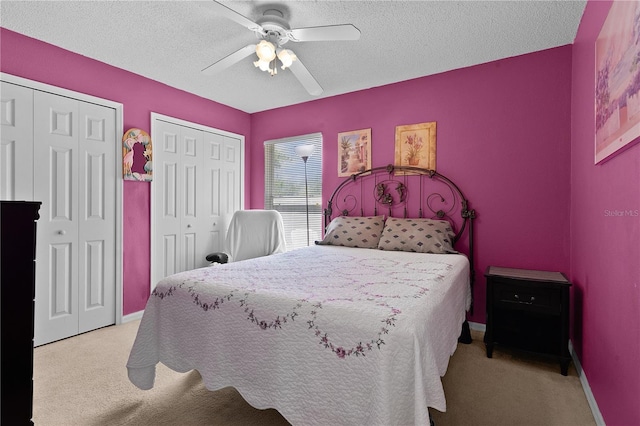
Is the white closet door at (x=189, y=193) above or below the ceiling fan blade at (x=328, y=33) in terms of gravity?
below

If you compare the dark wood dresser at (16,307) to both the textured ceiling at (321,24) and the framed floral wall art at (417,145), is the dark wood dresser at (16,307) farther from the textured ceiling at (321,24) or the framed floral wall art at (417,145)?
the framed floral wall art at (417,145)

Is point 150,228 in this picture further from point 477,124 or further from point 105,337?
point 477,124

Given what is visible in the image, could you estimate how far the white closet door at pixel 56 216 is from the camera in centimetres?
264

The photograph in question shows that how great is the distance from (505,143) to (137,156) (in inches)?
142

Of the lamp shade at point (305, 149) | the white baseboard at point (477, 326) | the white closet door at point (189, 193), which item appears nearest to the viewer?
the white baseboard at point (477, 326)

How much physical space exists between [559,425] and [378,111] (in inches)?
120

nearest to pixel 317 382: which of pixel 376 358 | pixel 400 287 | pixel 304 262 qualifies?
pixel 376 358

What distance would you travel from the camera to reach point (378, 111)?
361 centimetres

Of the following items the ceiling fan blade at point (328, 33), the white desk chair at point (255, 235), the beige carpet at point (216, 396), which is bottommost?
the beige carpet at point (216, 396)

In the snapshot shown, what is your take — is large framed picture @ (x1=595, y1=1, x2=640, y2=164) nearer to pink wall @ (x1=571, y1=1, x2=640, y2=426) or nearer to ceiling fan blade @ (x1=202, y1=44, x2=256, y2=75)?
pink wall @ (x1=571, y1=1, x2=640, y2=426)

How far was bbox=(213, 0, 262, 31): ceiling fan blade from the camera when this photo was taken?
→ 173 centimetres

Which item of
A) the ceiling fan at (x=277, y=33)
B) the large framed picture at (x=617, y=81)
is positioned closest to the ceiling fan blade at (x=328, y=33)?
the ceiling fan at (x=277, y=33)

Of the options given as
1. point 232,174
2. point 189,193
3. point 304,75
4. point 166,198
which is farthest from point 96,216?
point 304,75

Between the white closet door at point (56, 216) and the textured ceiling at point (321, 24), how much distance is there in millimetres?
619
